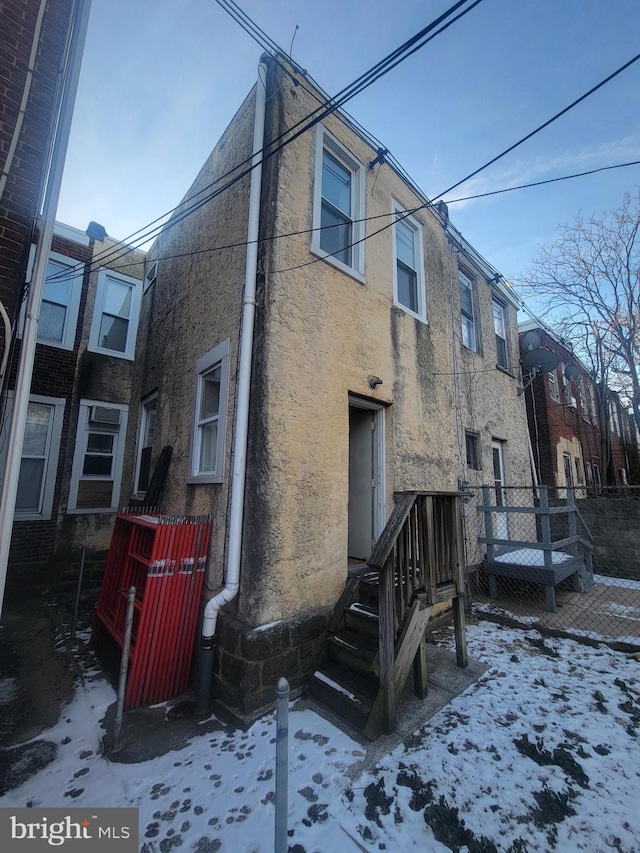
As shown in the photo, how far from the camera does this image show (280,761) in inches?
69.2

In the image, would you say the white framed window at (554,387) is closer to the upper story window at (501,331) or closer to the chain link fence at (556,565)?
the upper story window at (501,331)

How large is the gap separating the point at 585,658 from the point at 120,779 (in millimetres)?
4751

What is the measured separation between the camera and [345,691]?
329cm

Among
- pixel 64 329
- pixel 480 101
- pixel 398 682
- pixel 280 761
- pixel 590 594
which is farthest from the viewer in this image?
pixel 64 329

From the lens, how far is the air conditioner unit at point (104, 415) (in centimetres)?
788

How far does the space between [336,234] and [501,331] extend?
20.1 feet

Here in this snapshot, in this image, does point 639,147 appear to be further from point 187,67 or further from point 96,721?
point 96,721

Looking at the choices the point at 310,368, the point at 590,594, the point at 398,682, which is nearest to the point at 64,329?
the point at 310,368

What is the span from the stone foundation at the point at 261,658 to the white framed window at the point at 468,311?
6.36 meters

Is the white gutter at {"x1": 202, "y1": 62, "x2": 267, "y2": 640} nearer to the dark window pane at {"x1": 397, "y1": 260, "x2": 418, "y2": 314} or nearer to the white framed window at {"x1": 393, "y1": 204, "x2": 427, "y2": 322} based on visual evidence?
the white framed window at {"x1": 393, "y1": 204, "x2": 427, "y2": 322}

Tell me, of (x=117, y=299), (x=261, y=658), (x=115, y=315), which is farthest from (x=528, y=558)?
(x=117, y=299)

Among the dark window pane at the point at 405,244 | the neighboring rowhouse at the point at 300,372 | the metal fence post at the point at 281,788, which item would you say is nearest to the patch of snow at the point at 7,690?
the neighboring rowhouse at the point at 300,372

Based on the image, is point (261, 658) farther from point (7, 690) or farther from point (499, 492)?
point (499, 492)

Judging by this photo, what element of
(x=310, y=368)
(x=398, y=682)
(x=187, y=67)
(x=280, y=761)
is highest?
(x=187, y=67)
